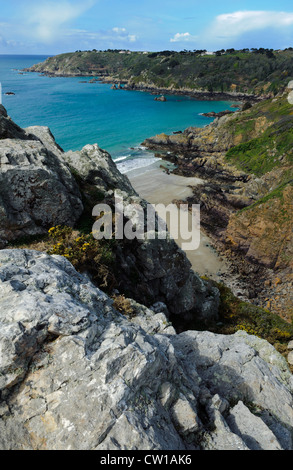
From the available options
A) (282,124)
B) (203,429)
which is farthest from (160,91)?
(203,429)

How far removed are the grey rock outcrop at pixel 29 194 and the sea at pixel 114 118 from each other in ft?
122

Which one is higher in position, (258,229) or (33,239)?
(33,239)

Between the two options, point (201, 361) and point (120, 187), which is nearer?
point (201, 361)

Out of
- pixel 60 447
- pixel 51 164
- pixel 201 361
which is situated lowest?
pixel 201 361

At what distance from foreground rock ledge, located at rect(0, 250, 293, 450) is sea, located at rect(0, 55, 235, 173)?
4359 centimetres

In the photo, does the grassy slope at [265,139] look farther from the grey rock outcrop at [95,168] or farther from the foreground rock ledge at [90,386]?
the foreground rock ledge at [90,386]

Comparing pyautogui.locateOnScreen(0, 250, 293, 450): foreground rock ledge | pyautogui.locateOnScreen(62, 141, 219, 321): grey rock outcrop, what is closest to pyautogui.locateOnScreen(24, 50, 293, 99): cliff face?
pyautogui.locateOnScreen(62, 141, 219, 321): grey rock outcrop

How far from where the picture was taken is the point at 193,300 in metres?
14.1

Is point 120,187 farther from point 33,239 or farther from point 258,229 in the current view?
point 258,229

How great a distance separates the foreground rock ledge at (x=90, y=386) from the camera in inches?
159
